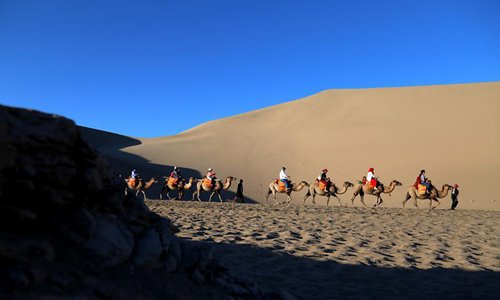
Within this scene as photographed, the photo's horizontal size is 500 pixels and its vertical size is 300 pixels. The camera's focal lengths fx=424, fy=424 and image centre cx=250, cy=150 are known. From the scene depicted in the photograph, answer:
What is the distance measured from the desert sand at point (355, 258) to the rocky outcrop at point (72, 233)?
5.36ft

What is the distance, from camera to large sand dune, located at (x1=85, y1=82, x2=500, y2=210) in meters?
36.2

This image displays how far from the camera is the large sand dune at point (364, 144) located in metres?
36.2

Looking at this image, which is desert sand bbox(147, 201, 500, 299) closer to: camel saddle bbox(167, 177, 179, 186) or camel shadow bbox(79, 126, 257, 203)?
camel saddle bbox(167, 177, 179, 186)

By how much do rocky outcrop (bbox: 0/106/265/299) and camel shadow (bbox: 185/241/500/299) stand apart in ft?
5.91

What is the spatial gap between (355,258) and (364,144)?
38399mm

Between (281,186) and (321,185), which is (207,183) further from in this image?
(321,185)

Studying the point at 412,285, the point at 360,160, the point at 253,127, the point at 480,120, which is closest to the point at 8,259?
the point at 412,285

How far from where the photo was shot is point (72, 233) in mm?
3635

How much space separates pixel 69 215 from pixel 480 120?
1956 inches

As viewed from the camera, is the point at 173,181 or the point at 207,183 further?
the point at 173,181

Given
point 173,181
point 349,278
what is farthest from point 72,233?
point 173,181

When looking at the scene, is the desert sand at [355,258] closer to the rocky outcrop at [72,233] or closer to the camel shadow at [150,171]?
the rocky outcrop at [72,233]

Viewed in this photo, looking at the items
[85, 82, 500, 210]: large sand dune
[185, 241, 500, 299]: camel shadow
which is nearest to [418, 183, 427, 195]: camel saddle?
[85, 82, 500, 210]: large sand dune

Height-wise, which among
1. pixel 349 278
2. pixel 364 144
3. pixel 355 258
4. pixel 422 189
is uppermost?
pixel 364 144
